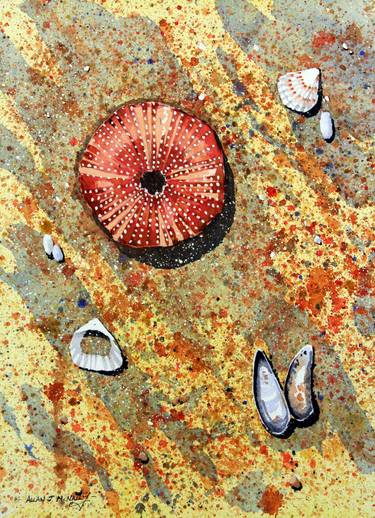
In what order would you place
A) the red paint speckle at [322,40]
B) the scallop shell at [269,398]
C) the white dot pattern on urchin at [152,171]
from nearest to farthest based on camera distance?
the white dot pattern on urchin at [152,171] → the scallop shell at [269,398] → the red paint speckle at [322,40]

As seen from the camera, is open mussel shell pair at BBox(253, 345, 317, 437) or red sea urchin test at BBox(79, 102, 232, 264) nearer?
red sea urchin test at BBox(79, 102, 232, 264)

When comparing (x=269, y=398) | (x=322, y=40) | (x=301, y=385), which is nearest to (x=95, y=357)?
(x=269, y=398)

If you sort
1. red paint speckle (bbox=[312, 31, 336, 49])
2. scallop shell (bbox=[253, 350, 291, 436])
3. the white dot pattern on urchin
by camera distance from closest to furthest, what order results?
the white dot pattern on urchin
scallop shell (bbox=[253, 350, 291, 436])
red paint speckle (bbox=[312, 31, 336, 49])

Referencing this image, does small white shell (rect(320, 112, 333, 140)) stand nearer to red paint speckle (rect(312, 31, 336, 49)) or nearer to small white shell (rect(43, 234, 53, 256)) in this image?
red paint speckle (rect(312, 31, 336, 49))

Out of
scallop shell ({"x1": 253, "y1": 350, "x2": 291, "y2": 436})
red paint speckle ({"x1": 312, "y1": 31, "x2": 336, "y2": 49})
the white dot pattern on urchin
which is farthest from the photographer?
red paint speckle ({"x1": 312, "y1": 31, "x2": 336, "y2": 49})

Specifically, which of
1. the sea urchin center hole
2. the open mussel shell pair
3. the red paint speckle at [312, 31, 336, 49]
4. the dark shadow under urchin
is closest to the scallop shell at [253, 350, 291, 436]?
the open mussel shell pair

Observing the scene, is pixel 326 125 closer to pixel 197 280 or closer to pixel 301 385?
pixel 197 280

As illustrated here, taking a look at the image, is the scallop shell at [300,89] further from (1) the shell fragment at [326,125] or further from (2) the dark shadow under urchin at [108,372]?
(2) the dark shadow under urchin at [108,372]

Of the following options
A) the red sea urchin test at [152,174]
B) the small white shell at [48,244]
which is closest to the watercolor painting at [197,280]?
the small white shell at [48,244]
